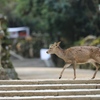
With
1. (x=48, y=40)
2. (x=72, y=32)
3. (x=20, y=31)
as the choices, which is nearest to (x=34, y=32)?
(x=20, y=31)

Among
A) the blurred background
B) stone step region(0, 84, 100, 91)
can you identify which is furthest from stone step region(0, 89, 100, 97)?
the blurred background

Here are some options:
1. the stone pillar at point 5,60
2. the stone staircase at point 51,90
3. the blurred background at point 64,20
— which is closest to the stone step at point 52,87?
the stone staircase at point 51,90

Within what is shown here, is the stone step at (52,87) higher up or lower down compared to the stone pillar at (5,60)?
higher up

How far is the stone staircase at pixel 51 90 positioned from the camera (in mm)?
9359

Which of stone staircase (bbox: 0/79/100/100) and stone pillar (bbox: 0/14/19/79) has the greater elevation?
stone staircase (bbox: 0/79/100/100)

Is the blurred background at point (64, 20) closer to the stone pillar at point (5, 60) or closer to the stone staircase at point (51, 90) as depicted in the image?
the stone pillar at point (5, 60)

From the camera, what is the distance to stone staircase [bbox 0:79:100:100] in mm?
9359

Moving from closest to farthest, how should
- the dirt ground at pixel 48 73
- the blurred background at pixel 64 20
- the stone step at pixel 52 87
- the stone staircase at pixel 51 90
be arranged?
the stone staircase at pixel 51 90, the stone step at pixel 52 87, the dirt ground at pixel 48 73, the blurred background at pixel 64 20

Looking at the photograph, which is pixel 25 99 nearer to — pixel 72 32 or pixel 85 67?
pixel 85 67

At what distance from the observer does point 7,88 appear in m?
10.1

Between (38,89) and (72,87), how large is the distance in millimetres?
908

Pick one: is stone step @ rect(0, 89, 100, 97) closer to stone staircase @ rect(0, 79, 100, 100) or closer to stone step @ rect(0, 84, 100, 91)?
stone staircase @ rect(0, 79, 100, 100)

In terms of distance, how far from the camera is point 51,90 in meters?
9.90

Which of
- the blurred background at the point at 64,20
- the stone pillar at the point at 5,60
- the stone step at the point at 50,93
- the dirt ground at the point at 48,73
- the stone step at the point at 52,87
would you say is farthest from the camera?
the blurred background at the point at 64,20
